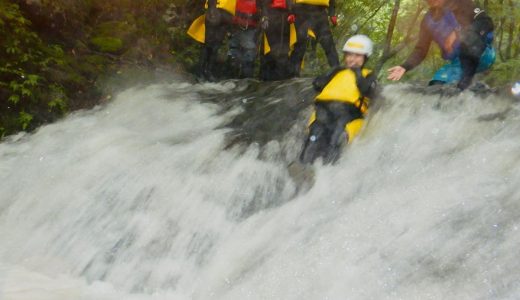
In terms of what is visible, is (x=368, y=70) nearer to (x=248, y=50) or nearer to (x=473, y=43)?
(x=473, y=43)

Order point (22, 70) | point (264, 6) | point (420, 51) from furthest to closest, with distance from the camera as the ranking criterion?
1. point (264, 6)
2. point (22, 70)
3. point (420, 51)

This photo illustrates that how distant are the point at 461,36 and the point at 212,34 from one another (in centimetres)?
381

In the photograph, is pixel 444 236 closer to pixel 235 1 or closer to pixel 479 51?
pixel 479 51

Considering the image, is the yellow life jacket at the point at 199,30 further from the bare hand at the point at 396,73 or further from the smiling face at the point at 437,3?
the smiling face at the point at 437,3

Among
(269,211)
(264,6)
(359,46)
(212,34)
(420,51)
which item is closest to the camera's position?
(269,211)

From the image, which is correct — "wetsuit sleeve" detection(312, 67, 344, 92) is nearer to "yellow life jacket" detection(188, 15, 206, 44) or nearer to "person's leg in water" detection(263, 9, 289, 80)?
"person's leg in water" detection(263, 9, 289, 80)

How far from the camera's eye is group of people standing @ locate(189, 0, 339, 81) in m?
6.79

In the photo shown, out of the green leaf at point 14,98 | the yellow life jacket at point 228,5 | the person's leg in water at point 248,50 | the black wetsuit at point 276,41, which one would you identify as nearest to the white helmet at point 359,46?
the black wetsuit at point 276,41

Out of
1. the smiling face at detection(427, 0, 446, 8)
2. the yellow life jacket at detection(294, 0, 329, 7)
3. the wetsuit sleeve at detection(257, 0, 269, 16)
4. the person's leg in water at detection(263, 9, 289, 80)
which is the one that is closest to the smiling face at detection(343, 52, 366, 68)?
the smiling face at detection(427, 0, 446, 8)

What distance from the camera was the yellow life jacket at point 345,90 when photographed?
479 centimetres

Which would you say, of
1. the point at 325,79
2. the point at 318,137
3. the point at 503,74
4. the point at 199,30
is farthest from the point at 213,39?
the point at 503,74

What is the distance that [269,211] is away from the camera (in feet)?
14.6

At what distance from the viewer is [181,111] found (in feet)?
21.7

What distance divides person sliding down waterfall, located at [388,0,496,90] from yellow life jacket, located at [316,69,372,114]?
0.38m
